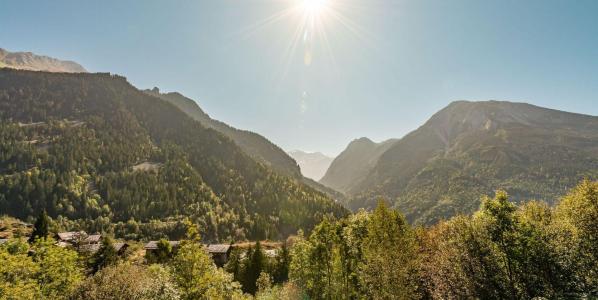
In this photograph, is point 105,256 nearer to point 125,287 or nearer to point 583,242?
point 125,287

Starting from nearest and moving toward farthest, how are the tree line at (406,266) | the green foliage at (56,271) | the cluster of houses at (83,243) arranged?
1. the tree line at (406,266)
2. the green foliage at (56,271)
3. the cluster of houses at (83,243)

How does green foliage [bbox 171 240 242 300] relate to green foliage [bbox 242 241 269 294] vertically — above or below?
above

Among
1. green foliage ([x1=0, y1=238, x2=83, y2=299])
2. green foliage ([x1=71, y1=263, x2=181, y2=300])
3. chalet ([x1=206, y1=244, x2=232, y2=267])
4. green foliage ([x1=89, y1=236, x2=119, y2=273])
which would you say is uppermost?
green foliage ([x1=71, y1=263, x2=181, y2=300])

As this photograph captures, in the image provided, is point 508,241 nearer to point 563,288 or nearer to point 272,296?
point 563,288

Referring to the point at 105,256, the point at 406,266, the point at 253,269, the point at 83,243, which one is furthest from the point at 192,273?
the point at 83,243

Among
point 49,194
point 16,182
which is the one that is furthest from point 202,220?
point 16,182

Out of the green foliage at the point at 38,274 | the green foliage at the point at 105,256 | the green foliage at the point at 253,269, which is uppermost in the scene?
the green foliage at the point at 38,274

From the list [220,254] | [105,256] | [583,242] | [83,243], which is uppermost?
[583,242]

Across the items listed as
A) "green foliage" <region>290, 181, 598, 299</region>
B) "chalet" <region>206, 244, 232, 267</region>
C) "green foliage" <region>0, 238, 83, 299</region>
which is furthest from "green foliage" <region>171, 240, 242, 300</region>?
"chalet" <region>206, 244, 232, 267</region>

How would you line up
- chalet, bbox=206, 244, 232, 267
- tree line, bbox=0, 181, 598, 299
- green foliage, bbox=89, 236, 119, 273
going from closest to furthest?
tree line, bbox=0, 181, 598, 299, green foliage, bbox=89, 236, 119, 273, chalet, bbox=206, 244, 232, 267

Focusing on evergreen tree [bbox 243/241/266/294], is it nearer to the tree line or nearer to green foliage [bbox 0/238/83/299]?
the tree line

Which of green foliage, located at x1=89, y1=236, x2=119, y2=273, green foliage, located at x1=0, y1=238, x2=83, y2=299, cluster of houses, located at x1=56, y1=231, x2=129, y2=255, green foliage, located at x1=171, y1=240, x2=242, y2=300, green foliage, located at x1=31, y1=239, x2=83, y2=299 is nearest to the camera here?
green foliage, located at x1=171, y1=240, x2=242, y2=300

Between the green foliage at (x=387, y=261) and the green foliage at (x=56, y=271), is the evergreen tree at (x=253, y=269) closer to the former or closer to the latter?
the green foliage at (x=387, y=261)

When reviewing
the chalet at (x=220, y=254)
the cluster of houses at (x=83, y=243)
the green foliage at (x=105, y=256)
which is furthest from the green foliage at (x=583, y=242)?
the chalet at (x=220, y=254)
